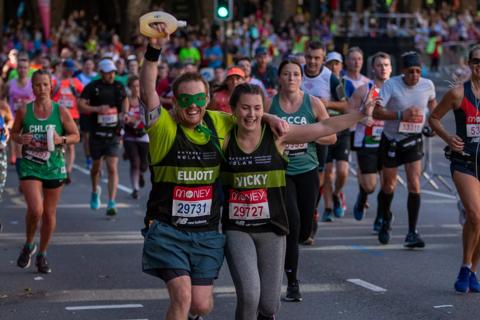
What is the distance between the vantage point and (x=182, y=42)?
1517 inches

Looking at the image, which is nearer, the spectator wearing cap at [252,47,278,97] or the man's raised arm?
the man's raised arm

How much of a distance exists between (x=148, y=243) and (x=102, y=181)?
12310 millimetres

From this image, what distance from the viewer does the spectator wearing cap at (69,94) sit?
18.1 metres

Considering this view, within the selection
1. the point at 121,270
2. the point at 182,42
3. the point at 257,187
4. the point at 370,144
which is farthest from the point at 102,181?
the point at 182,42

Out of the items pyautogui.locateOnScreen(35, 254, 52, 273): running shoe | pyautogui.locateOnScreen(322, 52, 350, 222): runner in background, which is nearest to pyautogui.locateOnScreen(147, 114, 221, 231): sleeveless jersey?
pyautogui.locateOnScreen(35, 254, 52, 273): running shoe

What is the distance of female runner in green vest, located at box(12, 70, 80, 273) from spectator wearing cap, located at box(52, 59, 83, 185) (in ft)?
20.5

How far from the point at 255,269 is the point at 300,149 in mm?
2651

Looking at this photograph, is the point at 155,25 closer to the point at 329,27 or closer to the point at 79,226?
the point at 79,226

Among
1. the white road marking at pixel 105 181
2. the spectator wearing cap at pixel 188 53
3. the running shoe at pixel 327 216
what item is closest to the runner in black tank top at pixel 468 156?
the running shoe at pixel 327 216

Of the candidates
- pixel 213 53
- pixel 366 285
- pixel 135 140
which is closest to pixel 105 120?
pixel 135 140

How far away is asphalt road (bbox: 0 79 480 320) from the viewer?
9.34 metres

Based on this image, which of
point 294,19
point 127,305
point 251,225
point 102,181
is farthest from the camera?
point 294,19

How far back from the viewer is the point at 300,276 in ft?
35.5

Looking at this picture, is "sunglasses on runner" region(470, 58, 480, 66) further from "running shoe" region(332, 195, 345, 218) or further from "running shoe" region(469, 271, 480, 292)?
"running shoe" region(332, 195, 345, 218)
